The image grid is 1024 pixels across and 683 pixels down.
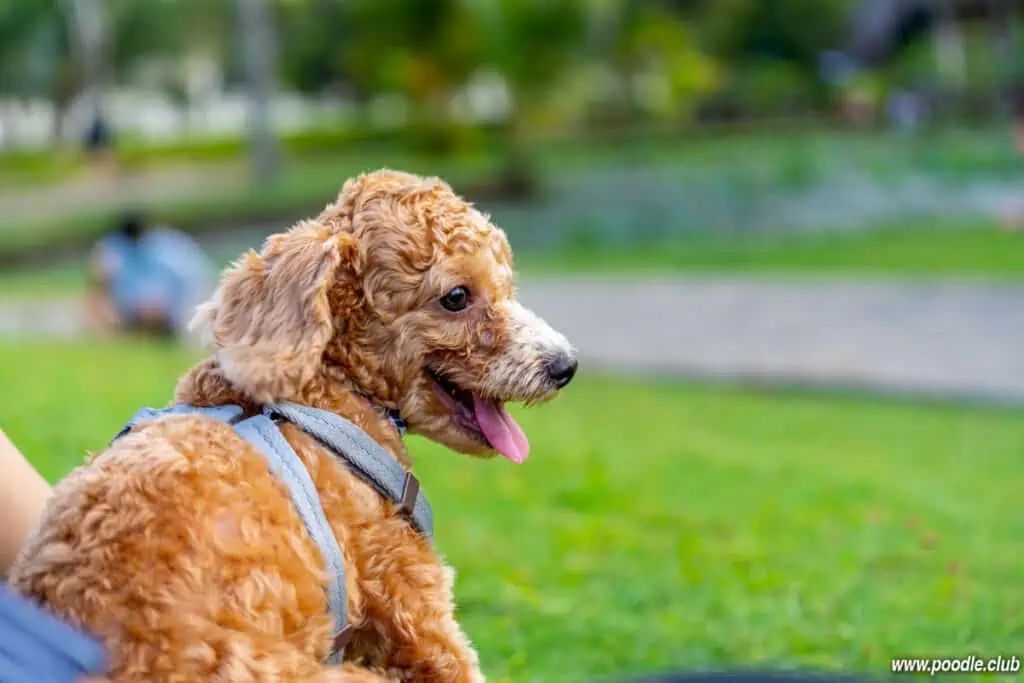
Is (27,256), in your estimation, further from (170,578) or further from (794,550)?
(170,578)

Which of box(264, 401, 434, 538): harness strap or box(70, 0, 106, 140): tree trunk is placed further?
box(70, 0, 106, 140): tree trunk

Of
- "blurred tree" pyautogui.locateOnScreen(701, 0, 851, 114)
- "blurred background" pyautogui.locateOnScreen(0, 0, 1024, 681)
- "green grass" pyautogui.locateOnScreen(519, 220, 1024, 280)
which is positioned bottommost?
"green grass" pyautogui.locateOnScreen(519, 220, 1024, 280)

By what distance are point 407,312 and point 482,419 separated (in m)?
0.30

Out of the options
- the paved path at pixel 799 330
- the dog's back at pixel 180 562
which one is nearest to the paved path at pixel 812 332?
the paved path at pixel 799 330

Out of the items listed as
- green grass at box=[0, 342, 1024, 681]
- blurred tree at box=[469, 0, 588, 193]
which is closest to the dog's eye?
green grass at box=[0, 342, 1024, 681]

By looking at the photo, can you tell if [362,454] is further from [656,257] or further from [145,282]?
[656,257]

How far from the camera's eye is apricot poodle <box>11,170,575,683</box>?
214cm

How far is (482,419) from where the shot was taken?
2.82 meters

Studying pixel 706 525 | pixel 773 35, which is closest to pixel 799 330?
pixel 706 525

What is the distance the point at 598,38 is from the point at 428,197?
28006mm

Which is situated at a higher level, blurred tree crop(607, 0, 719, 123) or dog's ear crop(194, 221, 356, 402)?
dog's ear crop(194, 221, 356, 402)

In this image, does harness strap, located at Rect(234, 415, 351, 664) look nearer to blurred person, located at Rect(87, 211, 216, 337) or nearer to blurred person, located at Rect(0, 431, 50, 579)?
blurred person, located at Rect(0, 431, 50, 579)

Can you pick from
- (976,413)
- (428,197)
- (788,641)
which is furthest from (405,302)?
(976,413)

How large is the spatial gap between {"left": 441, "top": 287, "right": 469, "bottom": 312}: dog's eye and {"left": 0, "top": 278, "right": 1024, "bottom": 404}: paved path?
35.1ft
